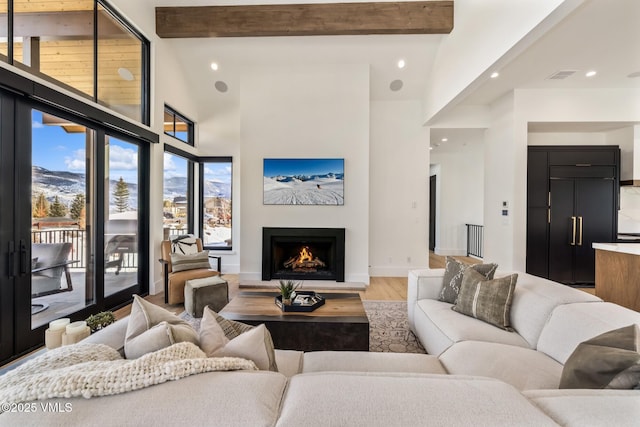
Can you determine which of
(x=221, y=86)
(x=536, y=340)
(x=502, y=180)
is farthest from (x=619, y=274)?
(x=221, y=86)

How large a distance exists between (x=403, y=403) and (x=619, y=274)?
3.99 meters

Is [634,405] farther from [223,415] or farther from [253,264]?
[253,264]

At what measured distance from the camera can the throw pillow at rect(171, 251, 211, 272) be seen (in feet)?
12.4

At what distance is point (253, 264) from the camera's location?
478cm

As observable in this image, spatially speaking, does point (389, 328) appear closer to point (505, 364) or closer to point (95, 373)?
point (505, 364)

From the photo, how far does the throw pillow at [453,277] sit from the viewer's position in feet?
8.04

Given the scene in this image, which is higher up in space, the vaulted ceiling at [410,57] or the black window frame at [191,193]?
the vaulted ceiling at [410,57]

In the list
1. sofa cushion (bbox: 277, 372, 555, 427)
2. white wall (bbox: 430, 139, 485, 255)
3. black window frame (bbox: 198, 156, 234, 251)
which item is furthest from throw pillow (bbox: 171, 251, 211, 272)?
white wall (bbox: 430, 139, 485, 255)

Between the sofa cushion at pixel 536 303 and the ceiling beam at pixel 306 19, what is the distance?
147 inches

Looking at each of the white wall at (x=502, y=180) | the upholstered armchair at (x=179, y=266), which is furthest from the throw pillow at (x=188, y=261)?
the white wall at (x=502, y=180)

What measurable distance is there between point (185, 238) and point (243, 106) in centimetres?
242

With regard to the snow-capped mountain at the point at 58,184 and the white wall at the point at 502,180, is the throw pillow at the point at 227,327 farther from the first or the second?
the white wall at the point at 502,180

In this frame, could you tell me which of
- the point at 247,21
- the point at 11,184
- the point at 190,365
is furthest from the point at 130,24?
the point at 190,365

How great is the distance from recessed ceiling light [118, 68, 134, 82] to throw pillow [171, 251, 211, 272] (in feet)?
8.20
